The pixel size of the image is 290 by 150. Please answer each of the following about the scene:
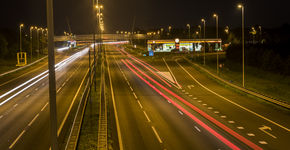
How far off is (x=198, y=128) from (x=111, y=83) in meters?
26.0

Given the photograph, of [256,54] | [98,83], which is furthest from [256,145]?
[256,54]

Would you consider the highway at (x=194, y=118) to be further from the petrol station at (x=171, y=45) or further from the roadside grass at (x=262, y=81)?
the petrol station at (x=171, y=45)

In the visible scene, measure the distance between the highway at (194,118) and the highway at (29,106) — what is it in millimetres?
5323

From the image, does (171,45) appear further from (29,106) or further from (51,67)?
(51,67)

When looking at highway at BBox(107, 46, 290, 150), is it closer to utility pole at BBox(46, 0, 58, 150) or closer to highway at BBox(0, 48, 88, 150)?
highway at BBox(0, 48, 88, 150)

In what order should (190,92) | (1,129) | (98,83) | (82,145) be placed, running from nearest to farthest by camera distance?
(82,145), (1,129), (190,92), (98,83)

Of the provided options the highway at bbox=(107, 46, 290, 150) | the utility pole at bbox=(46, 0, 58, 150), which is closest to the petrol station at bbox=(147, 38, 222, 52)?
the highway at bbox=(107, 46, 290, 150)

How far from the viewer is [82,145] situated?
1823cm

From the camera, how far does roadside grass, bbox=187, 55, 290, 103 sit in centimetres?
4244

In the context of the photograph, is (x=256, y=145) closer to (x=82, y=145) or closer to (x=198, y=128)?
(x=198, y=128)

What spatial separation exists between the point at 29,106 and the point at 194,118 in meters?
16.1

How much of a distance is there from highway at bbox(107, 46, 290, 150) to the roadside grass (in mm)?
4554

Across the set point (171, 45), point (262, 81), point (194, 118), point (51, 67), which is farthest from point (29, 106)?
point (171, 45)

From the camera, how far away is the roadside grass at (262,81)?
4244 centimetres
